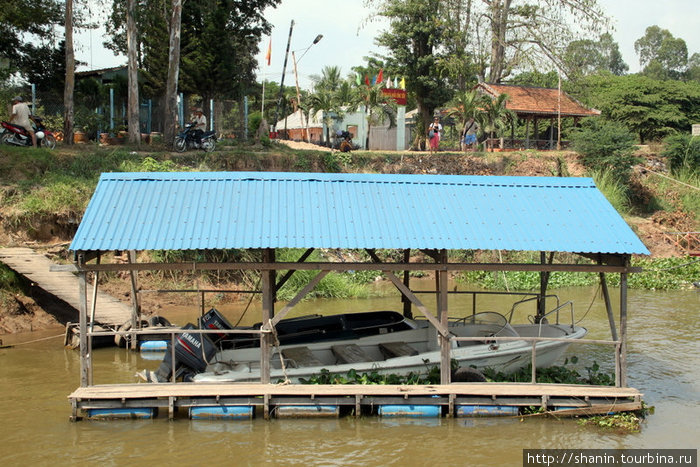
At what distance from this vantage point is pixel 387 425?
10.1 m

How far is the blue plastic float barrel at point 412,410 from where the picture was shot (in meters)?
10.1

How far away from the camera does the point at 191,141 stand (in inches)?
898

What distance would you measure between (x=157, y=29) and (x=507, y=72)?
18796 millimetres

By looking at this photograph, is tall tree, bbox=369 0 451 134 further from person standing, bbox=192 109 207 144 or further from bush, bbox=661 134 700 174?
person standing, bbox=192 109 207 144

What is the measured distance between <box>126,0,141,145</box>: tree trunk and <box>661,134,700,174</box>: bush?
79.7ft

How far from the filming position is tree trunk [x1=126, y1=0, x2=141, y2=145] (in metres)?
22.0

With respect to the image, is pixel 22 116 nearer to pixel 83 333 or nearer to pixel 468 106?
pixel 83 333

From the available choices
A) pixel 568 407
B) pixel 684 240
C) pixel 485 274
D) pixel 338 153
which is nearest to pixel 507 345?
pixel 568 407

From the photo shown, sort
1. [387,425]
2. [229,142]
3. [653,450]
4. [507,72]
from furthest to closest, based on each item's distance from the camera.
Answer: [507,72] < [229,142] < [387,425] < [653,450]

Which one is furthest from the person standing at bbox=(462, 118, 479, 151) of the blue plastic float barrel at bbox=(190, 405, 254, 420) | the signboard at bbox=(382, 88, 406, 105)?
the blue plastic float barrel at bbox=(190, 405, 254, 420)

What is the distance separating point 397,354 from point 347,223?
2.66 m

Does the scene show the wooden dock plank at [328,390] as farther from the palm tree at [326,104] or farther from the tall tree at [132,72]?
the palm tree at [326,104]

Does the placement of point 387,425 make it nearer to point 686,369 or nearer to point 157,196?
point 157,196

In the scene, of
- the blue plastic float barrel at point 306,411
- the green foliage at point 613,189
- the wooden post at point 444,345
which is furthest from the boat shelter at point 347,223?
the green foliage at point 613,189
